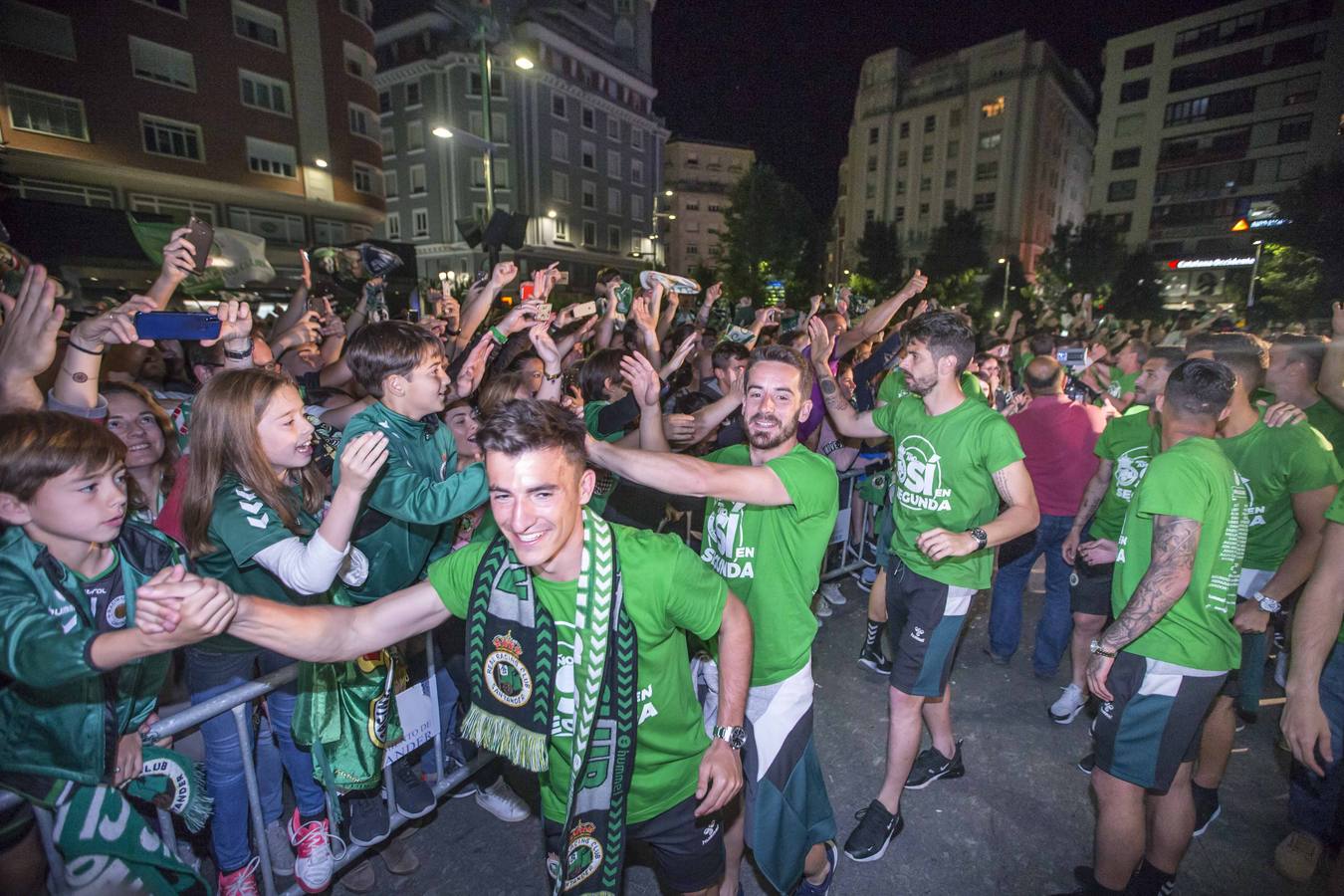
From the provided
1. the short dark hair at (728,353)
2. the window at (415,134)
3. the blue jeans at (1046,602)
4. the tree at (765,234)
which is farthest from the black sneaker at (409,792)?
the window at (415,134)

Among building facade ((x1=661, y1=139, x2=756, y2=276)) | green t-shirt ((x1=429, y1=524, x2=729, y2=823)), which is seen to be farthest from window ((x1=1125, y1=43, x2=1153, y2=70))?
green t-shirt ((x1=429, y1=524, x2=729, y2=823))

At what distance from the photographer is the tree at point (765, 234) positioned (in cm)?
4578

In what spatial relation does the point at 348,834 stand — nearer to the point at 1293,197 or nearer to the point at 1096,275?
the point at 1293,197

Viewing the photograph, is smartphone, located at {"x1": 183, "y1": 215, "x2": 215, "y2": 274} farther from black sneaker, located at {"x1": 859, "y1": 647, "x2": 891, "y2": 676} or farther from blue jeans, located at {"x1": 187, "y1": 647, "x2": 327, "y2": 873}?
black sneaker, located at {"x1": 859, "y1": 647, "x2": 891, "y2": 676}

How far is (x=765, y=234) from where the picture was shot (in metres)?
46.1

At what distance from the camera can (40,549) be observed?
214cm

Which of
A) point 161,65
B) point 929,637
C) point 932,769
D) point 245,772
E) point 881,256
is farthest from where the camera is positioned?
point 881,256

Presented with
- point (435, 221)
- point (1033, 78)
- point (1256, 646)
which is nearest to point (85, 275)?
point (1256, 646)

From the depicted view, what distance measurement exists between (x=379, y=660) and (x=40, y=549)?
1.25m

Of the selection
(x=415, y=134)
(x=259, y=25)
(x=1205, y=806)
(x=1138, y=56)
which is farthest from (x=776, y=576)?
(x=1138, y=56)

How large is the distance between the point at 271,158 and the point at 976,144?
58938 mm

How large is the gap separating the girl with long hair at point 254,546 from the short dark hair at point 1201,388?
3355mm

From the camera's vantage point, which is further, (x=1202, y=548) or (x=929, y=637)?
(x=929, y=637)

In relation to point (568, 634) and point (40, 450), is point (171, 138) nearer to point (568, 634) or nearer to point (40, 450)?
point (40, 450)
